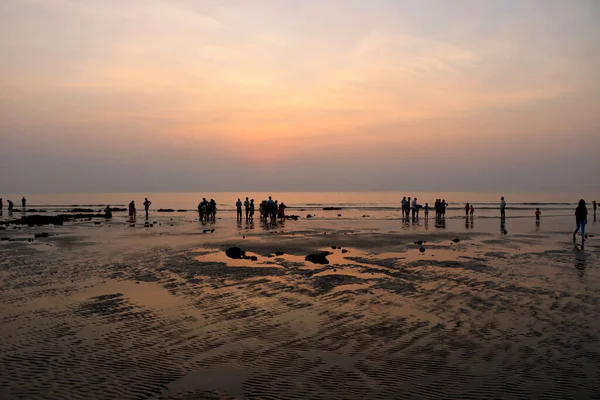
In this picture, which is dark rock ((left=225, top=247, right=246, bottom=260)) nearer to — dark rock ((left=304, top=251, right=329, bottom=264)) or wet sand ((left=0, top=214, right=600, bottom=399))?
wet sand ((left=0, top=214, right=600, bottom=399))

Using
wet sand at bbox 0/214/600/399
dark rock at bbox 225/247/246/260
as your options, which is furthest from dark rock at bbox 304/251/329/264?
dark rock at bbox 225/247/246/260

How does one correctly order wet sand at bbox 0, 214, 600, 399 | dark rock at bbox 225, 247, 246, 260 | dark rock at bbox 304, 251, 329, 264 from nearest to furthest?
wet sand at bbox 0, 214, 600, 399 → dark rock at bbox 304, 251, 329, 264 → dark rock at bbox 225, 247, 246, 260

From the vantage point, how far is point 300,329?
9.88 meters

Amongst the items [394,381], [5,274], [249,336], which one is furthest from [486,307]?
[5,274]

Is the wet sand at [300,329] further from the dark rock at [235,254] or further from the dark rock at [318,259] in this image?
the dark rock at [235,254]

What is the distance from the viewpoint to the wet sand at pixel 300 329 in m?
6.91

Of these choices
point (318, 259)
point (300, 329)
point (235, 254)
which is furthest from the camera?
point (235, 254)

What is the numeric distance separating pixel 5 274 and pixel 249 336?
13052 mm

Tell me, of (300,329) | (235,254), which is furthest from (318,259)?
(300,329)

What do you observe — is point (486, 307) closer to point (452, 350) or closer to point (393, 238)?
point (452, 350)

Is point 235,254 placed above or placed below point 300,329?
above

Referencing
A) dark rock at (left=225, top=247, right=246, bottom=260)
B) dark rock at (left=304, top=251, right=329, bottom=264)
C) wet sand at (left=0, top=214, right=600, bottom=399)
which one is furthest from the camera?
dark rock at (left=225, top=247, right=246, bottom=260)

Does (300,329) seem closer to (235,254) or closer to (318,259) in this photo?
(318,259)

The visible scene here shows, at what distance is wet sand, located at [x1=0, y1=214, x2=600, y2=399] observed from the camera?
272 inches
